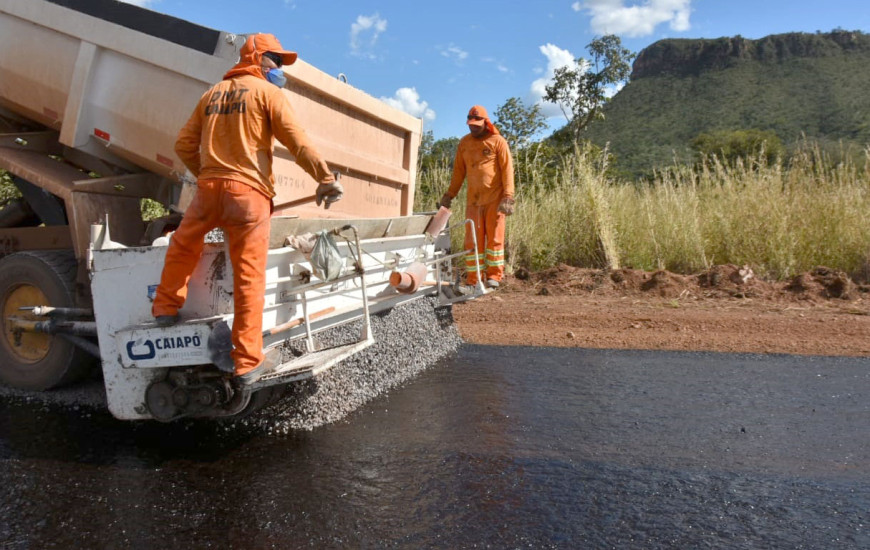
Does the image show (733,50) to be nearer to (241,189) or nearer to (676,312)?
(676,312)

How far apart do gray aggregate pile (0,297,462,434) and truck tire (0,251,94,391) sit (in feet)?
0.43

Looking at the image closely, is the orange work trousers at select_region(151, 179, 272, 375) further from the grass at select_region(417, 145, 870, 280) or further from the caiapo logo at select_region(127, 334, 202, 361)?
the grass at select_region(417, 145, 870, 280)

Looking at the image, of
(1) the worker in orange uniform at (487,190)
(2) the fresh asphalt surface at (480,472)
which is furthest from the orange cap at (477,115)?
(2) the fresh asphalt surface at (480,472)

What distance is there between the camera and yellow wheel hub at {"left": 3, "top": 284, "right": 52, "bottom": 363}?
4430 millimetres

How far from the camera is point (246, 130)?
11.3 ft

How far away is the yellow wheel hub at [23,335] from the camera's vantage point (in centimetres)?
443

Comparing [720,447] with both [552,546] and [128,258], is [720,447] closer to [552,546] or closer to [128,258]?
[552,546]

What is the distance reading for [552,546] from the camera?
2.66 m

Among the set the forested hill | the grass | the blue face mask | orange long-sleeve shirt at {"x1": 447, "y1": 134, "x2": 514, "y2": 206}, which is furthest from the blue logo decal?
the forested hill

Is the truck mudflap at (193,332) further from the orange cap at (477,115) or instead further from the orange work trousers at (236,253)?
the orange cap at (477,115)

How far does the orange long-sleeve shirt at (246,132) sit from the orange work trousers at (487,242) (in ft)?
8.70

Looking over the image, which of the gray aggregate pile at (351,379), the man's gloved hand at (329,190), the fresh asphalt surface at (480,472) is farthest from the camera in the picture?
the gray aggregate pile at (351,379)

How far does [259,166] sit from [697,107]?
44.8 metres

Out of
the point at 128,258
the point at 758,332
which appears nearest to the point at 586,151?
the point at 758,332
